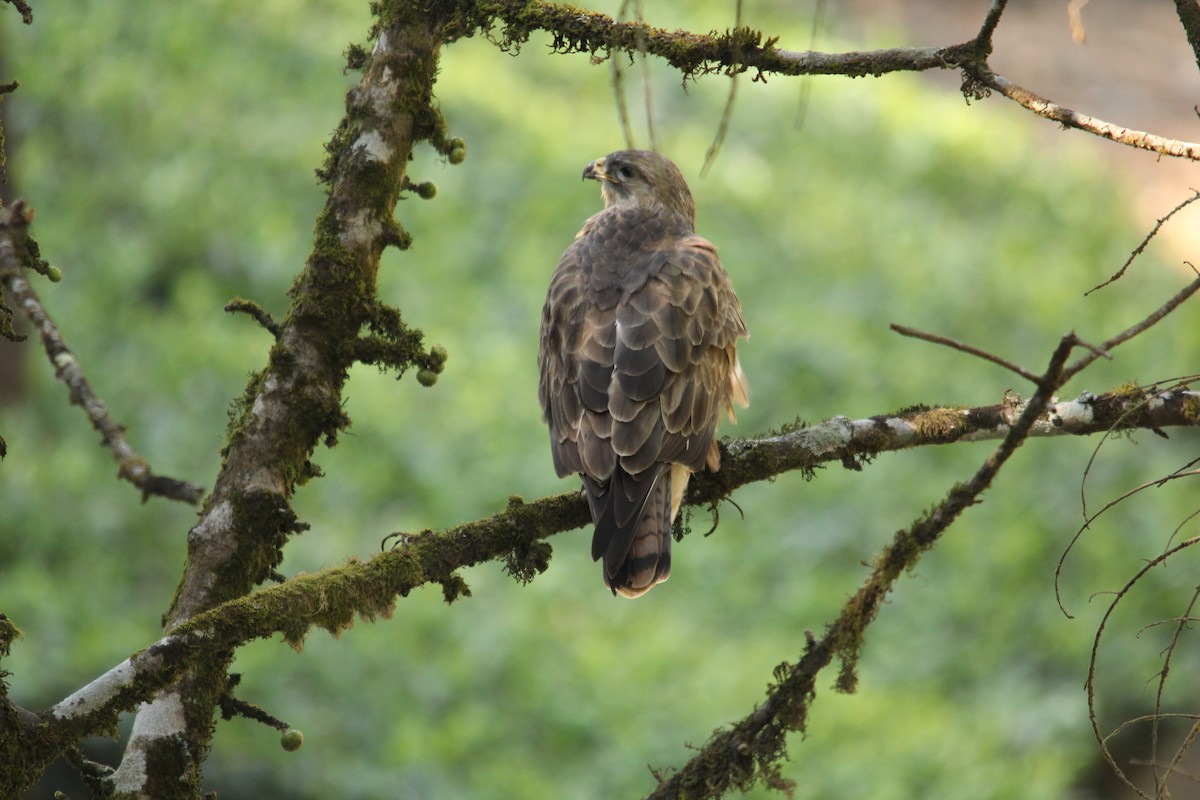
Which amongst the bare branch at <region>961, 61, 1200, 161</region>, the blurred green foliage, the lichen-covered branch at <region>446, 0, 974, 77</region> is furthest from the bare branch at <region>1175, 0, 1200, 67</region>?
the blurred green foliage

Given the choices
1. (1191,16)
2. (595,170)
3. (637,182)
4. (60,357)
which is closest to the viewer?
(60,357)

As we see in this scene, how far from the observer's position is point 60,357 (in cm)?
201

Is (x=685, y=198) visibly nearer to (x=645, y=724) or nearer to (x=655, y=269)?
(x=655, y=269)

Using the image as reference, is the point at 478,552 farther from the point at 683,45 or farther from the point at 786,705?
the point at 683,45

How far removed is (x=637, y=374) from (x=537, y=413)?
5267 millimetres

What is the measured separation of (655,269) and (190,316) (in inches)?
234

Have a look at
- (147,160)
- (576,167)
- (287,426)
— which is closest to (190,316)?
(147,160)

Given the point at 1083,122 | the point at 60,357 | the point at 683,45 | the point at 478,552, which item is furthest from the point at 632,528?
the point at 60,357

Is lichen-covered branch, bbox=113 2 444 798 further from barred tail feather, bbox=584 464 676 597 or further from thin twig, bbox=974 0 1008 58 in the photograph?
thin twig, bbox=974 0 1008 58

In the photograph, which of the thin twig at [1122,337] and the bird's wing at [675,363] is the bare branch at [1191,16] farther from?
the bird's wing at [675,363]

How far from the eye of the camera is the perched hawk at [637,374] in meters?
3.87

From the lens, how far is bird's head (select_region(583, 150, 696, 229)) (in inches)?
206

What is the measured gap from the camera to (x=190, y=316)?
9.45 m

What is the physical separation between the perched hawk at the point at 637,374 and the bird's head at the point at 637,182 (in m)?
0.20
